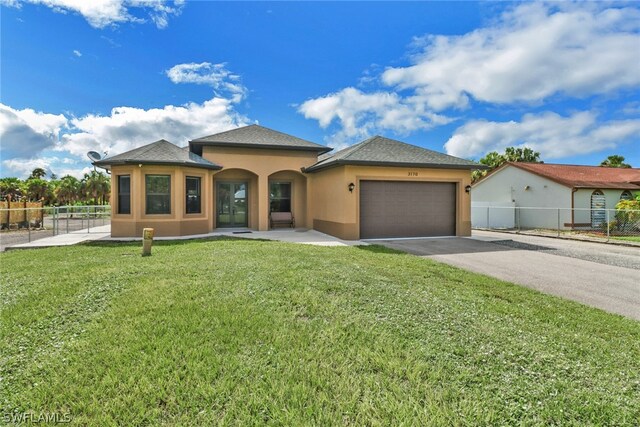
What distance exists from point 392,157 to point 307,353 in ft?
36.1

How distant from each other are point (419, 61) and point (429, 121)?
10391mm

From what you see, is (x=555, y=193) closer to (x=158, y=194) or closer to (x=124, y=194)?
(x=158, y=194)

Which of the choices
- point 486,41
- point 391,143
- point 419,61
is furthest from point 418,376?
point 419,61

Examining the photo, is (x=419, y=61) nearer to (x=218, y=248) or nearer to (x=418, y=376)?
(x=218, y=248)

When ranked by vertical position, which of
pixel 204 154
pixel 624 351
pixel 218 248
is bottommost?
pixel 624 351

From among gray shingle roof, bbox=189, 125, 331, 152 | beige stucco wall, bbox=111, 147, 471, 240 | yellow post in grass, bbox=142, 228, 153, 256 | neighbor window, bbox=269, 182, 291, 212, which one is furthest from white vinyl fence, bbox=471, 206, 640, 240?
yellow post in grass, bbox=142, 228, 153, 256

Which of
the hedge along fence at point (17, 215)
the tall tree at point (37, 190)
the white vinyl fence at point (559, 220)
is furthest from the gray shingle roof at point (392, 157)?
the tall tree at point (37, 190)

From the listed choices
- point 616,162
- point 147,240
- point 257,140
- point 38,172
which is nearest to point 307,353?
point 147,240

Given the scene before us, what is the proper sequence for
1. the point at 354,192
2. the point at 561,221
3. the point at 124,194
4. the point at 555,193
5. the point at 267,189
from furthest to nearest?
1. the point at 555,193
2. the point at 561,221
3. the point at 267,189
4. the point at 124,194
5. the point at 354,192

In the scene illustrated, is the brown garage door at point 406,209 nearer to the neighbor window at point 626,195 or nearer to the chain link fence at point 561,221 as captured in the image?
the chain link fence at point 561,221

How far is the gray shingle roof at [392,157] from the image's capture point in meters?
12.3

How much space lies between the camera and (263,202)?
15.5 m

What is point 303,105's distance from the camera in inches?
869

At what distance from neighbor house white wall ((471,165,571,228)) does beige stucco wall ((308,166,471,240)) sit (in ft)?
20.8
